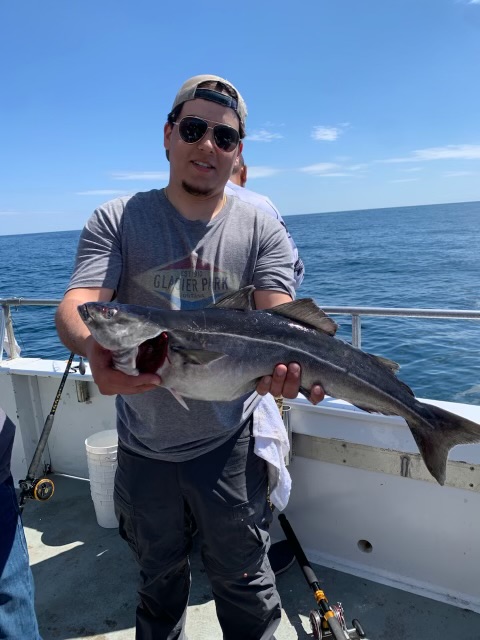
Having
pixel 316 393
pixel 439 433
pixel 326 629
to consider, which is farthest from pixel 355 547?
pixel 316 393

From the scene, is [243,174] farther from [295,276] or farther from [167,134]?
[167,134]

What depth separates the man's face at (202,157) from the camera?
8.13 ft

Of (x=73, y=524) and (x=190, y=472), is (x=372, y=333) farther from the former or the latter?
(x=190, y=472)

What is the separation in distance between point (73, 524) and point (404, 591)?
2.95 metres

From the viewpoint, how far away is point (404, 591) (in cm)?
357

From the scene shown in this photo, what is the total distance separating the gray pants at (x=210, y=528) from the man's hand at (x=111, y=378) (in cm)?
69

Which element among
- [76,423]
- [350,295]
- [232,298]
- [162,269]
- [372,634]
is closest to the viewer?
[232,298]

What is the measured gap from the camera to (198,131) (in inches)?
98.0

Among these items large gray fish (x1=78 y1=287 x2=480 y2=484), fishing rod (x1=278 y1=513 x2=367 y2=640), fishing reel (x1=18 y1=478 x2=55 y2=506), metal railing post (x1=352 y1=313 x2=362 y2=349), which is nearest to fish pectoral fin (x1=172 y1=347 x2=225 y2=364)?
large gray fish (x1=78 y1=287 x2=480 y2=484)

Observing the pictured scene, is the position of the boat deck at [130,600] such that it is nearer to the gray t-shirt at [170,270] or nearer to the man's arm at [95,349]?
the gray t-shirt at [170,270]

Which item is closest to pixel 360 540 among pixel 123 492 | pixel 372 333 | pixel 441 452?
pixel 441 452

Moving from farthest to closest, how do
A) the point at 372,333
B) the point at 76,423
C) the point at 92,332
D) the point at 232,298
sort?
the point at 372,333, the point at 76,423, the point at 232,298, the point at 92,332

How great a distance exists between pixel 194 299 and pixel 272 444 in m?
0.95

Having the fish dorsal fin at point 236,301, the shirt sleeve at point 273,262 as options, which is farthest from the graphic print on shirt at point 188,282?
the fish dorsal fin at point 236,301
